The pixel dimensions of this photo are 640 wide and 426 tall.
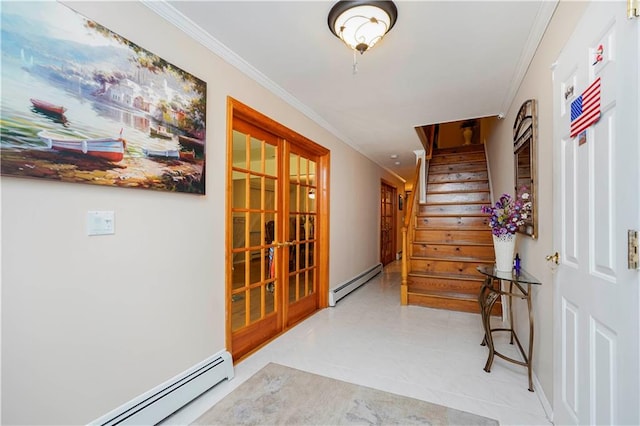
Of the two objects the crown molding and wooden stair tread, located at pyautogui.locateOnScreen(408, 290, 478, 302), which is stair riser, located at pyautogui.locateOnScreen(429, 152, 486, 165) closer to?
wooden stair tread, located at pyautogui.locateOnScreen(408, 290, 478, 302)

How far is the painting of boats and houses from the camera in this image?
1.12 metres

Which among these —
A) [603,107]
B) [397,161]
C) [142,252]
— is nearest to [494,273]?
[603,107]

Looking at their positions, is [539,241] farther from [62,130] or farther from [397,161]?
[397,161]

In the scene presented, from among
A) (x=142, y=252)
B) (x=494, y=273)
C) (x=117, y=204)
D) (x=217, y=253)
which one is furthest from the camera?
(x=494, y=273)

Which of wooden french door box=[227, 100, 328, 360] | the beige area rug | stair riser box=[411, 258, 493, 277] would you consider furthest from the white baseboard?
wooden french door box=[227, 100, 328, 360]

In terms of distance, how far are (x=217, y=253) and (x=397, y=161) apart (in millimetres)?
4776

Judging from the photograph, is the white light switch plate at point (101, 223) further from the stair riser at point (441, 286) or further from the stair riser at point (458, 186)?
the stair riser at point (458, 186)

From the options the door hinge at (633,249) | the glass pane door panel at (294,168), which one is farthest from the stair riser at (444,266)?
the door hinge at (633,249)

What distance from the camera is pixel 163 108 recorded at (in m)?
1.66

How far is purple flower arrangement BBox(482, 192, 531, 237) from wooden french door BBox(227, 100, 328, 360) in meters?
1.94

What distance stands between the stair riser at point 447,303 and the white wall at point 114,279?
8.98 feet

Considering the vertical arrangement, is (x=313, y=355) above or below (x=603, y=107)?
below

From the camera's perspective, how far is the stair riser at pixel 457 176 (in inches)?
202

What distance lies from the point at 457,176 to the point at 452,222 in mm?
1190
